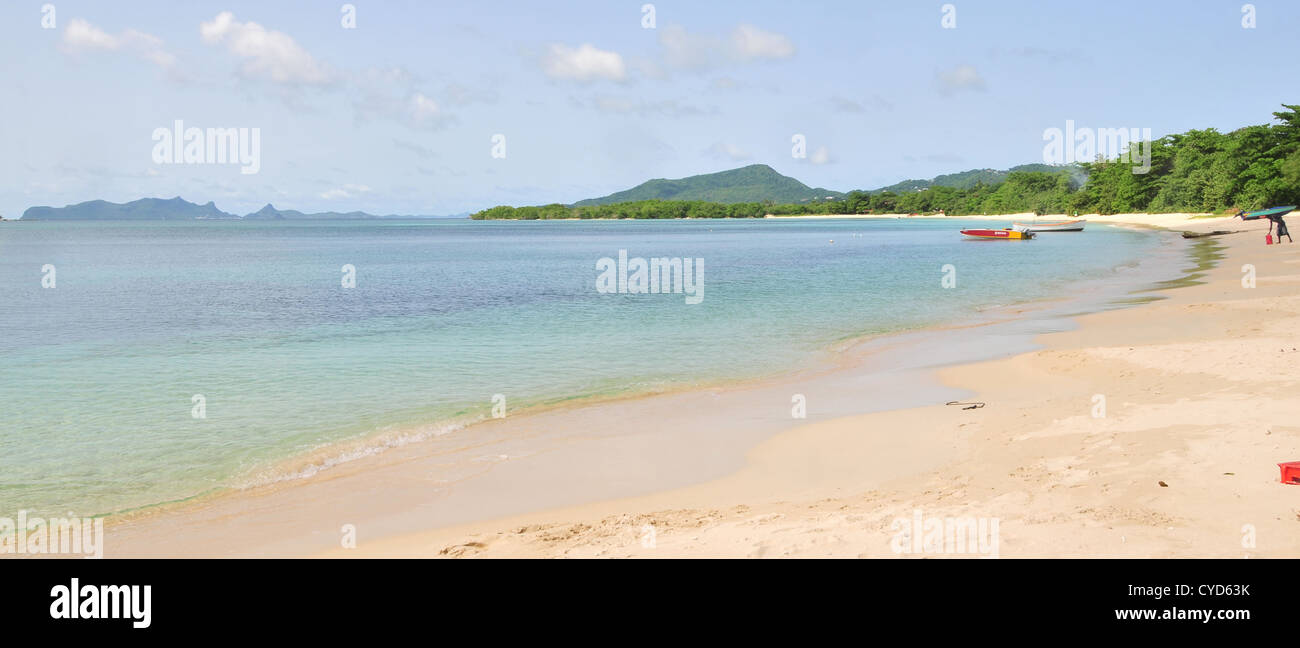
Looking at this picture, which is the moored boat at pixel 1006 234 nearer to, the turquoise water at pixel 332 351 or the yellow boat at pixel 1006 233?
the yellow boat at pixel 1006 233

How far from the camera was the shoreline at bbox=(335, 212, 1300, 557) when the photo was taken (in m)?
6.82

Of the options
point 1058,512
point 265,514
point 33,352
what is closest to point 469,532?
point 265,514

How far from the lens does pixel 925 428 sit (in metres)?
12.1

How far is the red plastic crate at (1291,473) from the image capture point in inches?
294

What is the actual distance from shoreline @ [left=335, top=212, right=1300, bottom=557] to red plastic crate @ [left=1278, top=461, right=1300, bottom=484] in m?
0.15

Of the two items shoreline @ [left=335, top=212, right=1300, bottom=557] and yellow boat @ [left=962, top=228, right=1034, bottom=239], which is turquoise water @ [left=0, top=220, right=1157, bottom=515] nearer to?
shoreline @ [left=335, top=212, right=1300, bottom=557]

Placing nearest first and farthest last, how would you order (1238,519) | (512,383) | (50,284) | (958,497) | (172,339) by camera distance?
(1238,519) → (958,497) → (512,383) → (172,339) → (50,284)

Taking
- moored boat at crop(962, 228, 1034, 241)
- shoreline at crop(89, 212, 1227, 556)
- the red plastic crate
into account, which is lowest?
shoreline at crop(89, 212, 1227, 556)

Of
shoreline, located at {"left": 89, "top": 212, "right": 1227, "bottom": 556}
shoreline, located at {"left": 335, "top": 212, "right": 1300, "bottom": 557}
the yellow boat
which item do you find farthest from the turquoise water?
the yellow boat

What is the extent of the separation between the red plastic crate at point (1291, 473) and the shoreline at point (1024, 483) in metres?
0.15

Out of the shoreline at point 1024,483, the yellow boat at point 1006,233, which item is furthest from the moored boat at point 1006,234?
the shoreline at point 1024,483

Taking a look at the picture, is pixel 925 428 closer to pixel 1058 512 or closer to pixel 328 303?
pixel 1058 512

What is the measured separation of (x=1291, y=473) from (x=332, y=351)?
21.5 metres
